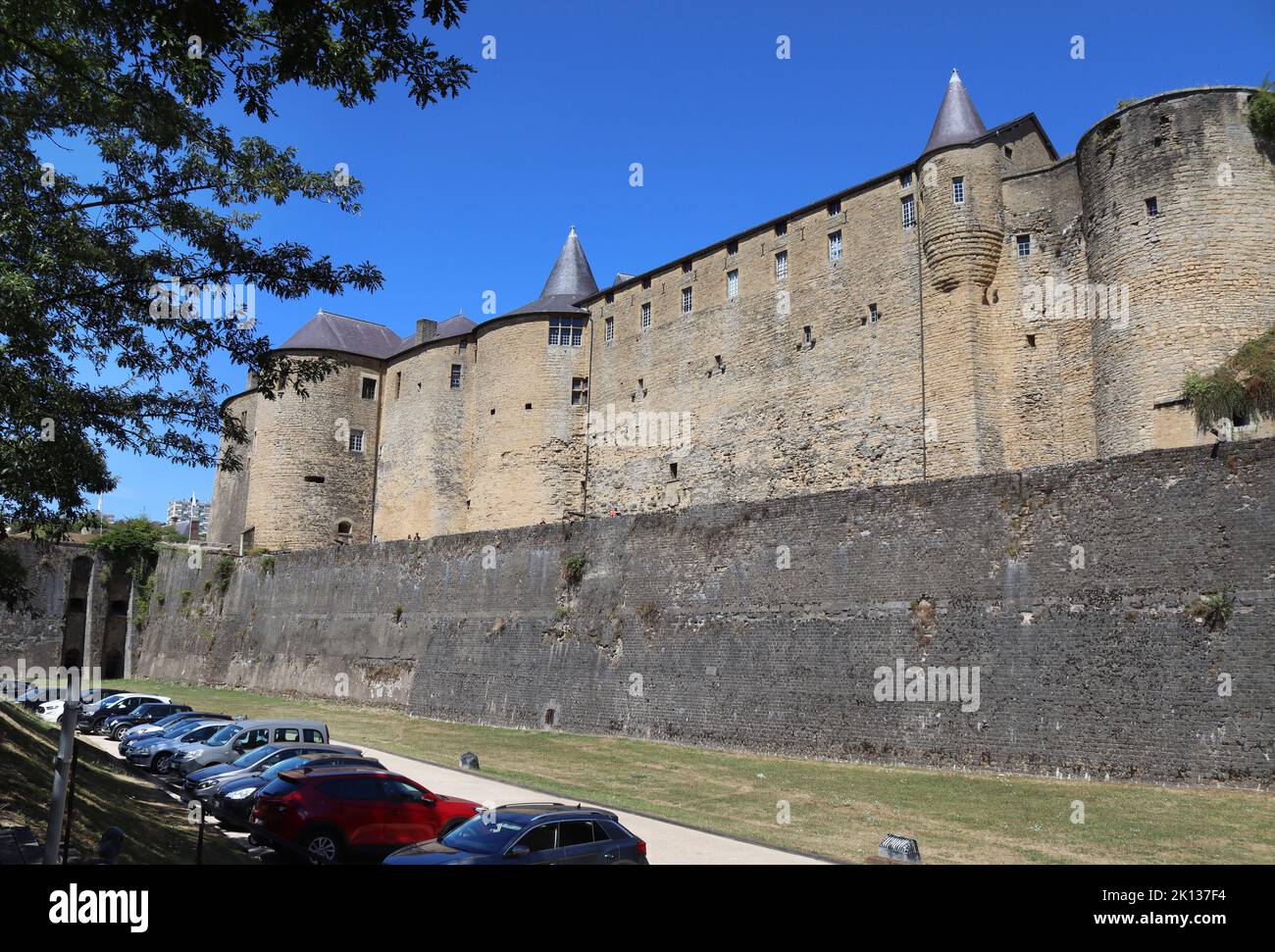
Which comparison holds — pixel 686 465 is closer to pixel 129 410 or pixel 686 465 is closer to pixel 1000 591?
pixel 1000 591

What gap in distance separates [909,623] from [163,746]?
1480 cm

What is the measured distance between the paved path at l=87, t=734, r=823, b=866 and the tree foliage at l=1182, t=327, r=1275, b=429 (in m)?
17.6

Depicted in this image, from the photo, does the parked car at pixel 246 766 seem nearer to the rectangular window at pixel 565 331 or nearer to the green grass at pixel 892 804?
the green grass at pixel 892 804

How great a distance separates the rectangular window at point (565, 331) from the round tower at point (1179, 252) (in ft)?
80.4

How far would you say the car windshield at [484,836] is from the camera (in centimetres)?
831

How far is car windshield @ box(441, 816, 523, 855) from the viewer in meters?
8.31

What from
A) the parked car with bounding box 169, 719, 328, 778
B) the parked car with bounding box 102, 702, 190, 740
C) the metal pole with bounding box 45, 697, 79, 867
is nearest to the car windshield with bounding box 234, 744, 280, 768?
the parked car with bounding box 169, 719, 328, 778

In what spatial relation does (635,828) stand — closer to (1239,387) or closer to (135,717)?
(135,717)

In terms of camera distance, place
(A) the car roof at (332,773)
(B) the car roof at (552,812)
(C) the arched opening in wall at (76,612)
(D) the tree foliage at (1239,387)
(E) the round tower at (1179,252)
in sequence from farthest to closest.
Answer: (C) the arched opening in wall at (76,612) < (E) the round tower at (1179,252) < (D) the tree foliage at (1239,387) < (A) the car roof at (332,773) < (B) the car roof at (552,812)

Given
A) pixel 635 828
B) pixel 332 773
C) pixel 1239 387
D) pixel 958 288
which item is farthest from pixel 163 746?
pixel 958 288

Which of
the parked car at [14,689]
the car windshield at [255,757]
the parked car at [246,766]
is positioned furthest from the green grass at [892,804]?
the parked car at [14,689]

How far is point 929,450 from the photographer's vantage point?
31.0 m
